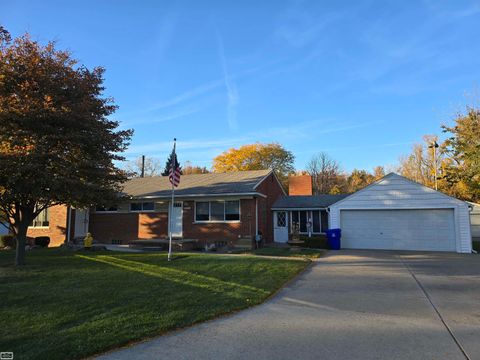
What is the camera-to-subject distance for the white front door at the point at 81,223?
24.5 m

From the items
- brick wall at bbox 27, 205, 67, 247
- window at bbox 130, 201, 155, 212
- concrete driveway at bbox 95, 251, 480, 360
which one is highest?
window at bbox 130, 201, 155, 212

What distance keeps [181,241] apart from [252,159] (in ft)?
125

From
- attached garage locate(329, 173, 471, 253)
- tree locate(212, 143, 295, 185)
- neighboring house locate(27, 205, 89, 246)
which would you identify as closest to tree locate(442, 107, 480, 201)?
attached garage locate(329, 173, 471, 253)

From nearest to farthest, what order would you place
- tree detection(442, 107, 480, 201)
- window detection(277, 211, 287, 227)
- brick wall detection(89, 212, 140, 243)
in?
tree detection(442, 107, 480, 201) < brick wall detection(89, 212, 140, 243) < window detection(277, 211, 287, 227)

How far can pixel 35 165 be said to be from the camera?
11.2 meters

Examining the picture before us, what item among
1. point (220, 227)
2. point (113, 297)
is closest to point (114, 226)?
point (220, 227)

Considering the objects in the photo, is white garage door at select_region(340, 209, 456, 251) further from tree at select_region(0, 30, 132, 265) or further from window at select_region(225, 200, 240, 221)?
tree at select_region(0, 30, 132, 265)

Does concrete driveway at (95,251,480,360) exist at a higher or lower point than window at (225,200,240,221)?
lower

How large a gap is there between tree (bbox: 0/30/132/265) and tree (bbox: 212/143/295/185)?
43.1m

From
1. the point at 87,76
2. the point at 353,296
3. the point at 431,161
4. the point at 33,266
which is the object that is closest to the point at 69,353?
the point at 353,296

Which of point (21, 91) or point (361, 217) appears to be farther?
point (361, 217)

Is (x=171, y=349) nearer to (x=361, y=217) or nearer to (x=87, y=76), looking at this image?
(x=87, y=76)

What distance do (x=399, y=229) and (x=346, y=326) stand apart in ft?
52.2

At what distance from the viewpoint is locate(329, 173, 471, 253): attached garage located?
19.4 metres
